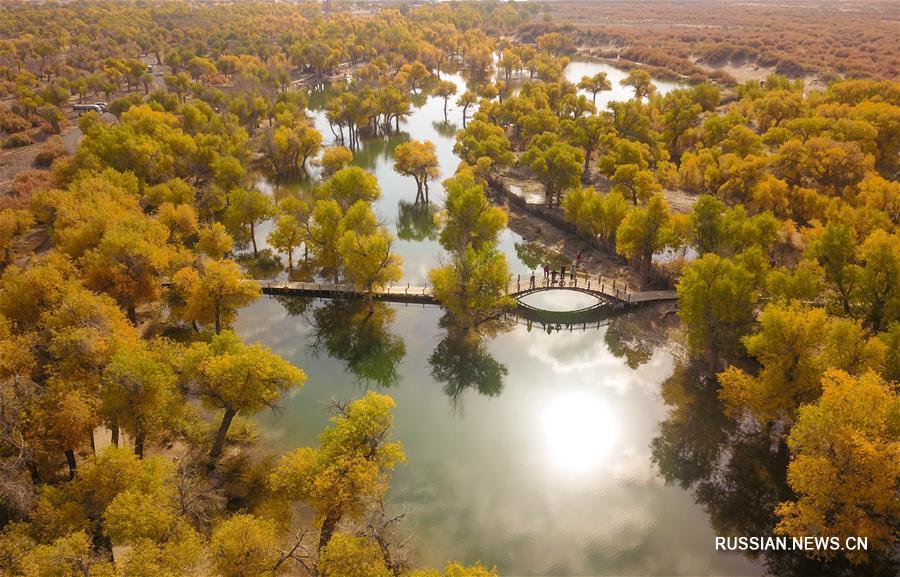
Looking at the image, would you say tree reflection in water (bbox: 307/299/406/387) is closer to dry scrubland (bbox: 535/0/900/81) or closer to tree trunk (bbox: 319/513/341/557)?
tree trunk (bbox: 319/513/341/557)

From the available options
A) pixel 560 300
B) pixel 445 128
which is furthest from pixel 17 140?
pixel 560 300

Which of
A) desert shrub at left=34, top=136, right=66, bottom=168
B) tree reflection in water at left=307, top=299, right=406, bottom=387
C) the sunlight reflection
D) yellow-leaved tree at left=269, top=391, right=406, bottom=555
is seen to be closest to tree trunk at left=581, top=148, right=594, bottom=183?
tree reflection in water at left=307, top=299, right=406, bottom=387

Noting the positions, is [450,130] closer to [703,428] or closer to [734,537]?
[703,428]

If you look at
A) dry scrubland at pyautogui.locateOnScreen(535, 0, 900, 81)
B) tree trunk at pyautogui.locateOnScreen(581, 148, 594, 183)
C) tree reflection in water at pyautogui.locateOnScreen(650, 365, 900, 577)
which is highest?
dry scrubland at pyautogui.locateOnScreen(535, 0, 900, 81)

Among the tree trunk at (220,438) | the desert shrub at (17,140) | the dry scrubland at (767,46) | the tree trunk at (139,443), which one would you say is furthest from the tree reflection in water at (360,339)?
the dry scrubland at (767,46)

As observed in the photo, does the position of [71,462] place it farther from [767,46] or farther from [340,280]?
[767,46]

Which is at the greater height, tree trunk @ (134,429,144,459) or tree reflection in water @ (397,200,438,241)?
tree reflection in water @ (397,200,438,241)

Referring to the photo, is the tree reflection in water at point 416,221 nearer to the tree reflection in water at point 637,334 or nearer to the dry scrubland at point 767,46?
the tree reflection in water at point 637,334
